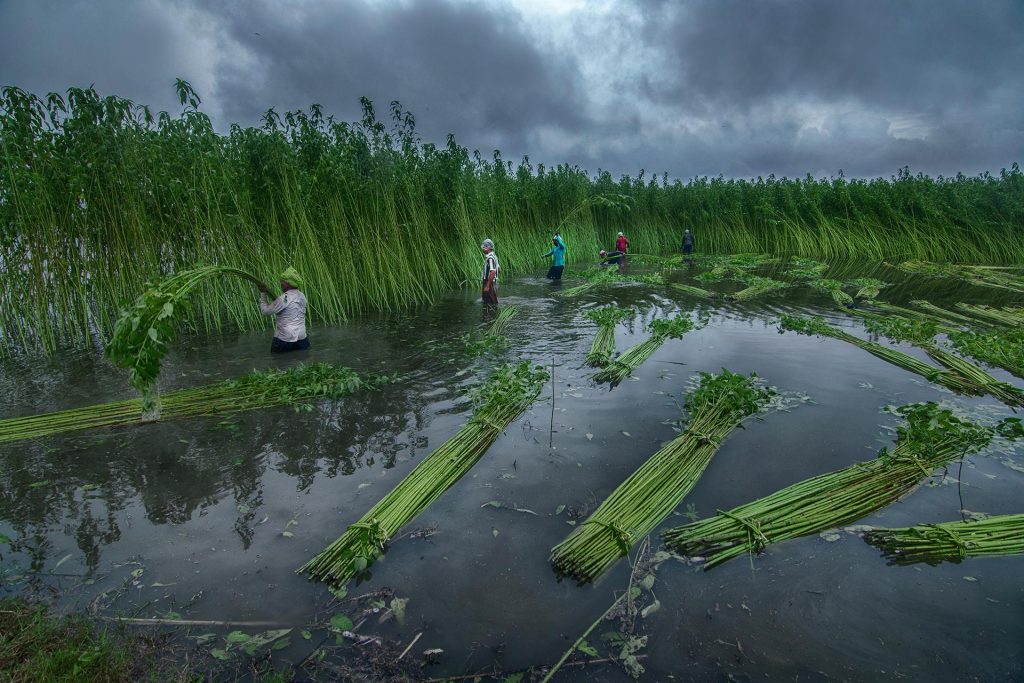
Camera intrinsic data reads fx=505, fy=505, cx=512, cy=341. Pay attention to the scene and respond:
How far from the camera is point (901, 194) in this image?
1014 inches

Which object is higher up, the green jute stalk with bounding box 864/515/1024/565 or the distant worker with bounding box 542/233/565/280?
the distant worker with bounding box 542/233/565/280

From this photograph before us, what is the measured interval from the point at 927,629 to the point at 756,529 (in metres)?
1.08

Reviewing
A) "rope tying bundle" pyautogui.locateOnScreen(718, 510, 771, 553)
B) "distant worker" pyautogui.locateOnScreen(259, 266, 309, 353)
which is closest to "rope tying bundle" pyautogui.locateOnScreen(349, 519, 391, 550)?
"rope tying bundle" pyautogui.locateOnScreen(718, 510, 771, 553)

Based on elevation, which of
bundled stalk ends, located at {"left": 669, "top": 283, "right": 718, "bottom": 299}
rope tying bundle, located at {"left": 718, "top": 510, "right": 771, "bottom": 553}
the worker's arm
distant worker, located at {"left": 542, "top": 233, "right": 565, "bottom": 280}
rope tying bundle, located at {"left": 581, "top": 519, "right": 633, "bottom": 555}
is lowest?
rope tying bundle, located at {"left": 718, "top": 510, "right": 771, "bottom": 553}

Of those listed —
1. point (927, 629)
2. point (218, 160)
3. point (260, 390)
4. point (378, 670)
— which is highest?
point (218, 160)

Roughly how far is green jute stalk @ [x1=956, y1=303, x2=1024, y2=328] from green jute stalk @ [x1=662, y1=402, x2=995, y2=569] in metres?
8.28

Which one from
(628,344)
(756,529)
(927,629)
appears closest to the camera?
(927,629)

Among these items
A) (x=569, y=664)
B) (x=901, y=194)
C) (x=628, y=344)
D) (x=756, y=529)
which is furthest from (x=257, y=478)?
(x=901, y=194)

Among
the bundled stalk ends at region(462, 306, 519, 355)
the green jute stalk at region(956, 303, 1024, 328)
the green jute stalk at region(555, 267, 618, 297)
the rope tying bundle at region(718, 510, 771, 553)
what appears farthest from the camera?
the green jute stalk at region(555, 267, 618, 297)

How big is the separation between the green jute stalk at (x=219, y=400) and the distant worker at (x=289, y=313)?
1.66 m

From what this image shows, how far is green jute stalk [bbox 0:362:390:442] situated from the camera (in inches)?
243

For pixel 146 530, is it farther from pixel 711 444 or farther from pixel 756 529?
pixel 711 444

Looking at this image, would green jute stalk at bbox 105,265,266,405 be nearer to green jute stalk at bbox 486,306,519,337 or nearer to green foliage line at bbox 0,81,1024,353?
green foliage line at bbox 0,81,1024,353

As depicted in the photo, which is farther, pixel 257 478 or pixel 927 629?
pixel 257 478
